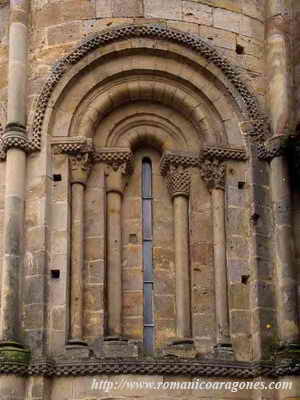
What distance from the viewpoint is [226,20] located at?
18.0 metres

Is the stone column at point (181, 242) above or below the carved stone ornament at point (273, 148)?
below

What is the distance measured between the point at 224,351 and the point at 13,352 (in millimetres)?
3170

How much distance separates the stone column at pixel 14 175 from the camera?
51.9 ft

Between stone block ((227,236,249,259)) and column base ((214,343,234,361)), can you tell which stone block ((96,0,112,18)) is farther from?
column base ((214,343,234,361))

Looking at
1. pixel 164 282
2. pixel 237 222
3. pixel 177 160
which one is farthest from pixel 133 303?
pixel 177 160

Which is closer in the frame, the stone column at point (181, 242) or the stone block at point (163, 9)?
the stone column at point (181, 242)

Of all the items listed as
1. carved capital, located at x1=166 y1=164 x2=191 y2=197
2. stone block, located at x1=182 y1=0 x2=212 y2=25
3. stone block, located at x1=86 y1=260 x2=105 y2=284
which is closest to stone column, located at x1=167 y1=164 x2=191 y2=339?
carved capital, located at x1=166 y1=164 x2=191 y2=197

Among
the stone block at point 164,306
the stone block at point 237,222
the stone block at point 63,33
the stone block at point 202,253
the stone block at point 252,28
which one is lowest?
the stone block at point 164,306

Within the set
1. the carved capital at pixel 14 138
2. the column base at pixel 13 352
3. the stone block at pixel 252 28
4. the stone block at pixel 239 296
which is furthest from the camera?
the stone block at pixel 252 28

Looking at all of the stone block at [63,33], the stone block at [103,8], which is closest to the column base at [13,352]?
the stone block at [63,33]

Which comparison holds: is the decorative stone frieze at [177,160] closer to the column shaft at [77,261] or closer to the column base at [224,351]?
the column shaft at [77,261]

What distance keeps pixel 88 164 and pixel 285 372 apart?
4517 mm

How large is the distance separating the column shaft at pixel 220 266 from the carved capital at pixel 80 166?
2088mm

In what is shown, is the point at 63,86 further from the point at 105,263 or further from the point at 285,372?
the point at 285,372
